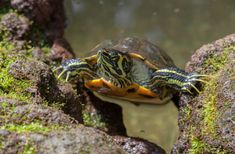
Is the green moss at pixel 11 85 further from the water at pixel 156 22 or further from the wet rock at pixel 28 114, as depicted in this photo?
the water at pixel 156 22

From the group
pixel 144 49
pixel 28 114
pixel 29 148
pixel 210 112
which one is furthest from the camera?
pixel 144 49

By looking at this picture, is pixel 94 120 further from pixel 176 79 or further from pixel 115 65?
pixel 176 79

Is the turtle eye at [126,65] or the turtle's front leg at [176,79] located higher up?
the turtle eye at [126,65]

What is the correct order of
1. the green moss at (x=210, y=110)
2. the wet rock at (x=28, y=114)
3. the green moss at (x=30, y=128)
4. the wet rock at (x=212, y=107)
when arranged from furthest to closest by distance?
the green moss at (x=210, y=110) < the wet rock at (x=212, y=107) < the wet rock at (x=28, y=114) < the green moss at (x=30, y=128)

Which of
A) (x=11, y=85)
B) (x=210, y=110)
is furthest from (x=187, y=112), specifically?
(x=11, y=85)

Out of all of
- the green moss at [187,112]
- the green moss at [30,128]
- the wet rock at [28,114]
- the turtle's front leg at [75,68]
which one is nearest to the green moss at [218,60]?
the green moss at [187,112]

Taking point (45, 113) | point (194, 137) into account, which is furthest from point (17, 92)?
point (194, 137)

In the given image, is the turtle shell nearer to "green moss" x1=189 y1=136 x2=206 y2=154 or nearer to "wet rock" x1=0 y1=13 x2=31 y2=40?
"wet rock" x1=0 y1=13 x2=31 y2=40

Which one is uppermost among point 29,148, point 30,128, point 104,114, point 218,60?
point 104,114
